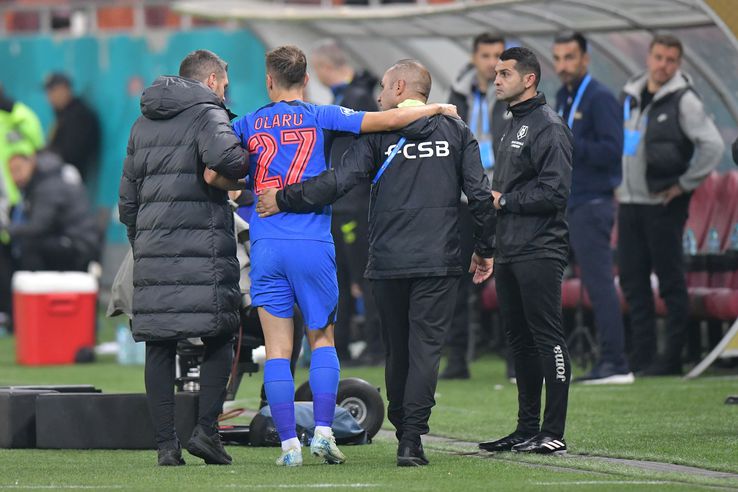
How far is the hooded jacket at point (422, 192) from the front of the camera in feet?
26.3

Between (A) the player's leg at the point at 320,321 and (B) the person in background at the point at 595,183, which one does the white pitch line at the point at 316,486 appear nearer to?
(A) the player's leg at the point at 320,321

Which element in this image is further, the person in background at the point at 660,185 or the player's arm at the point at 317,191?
the person in background at the point at 660,185

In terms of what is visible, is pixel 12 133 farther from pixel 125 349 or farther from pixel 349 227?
pixel 349 227

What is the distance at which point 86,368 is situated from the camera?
1522 cm

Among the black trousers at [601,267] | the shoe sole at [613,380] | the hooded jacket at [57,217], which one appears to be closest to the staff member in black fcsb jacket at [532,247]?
the black trousers at [601,267]

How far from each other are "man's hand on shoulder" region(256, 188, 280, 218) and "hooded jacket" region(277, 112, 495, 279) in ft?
1.03

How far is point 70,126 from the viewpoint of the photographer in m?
22.0

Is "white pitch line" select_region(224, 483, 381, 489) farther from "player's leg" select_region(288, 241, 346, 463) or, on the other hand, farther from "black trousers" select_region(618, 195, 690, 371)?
"black trousers" select_region(618, 195, 690, 371)

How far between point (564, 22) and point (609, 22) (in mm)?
437

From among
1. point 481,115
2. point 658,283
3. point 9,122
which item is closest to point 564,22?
point 481,115

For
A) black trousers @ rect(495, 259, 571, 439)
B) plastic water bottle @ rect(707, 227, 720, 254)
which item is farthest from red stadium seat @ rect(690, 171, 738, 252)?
black trousers @ rect(495, 259, 571, 439)

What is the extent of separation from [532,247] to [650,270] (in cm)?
→ 477

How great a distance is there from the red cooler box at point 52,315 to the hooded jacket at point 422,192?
8.39 meters

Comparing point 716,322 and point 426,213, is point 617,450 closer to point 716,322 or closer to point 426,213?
point 426,213
